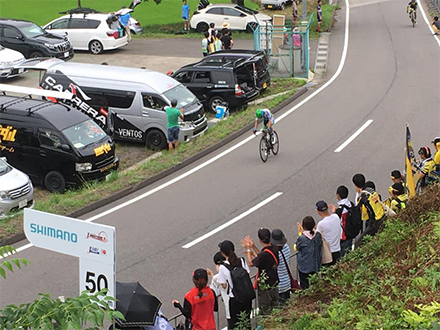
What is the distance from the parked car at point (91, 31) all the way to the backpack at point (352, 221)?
971 inches

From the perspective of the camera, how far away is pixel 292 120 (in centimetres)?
2281

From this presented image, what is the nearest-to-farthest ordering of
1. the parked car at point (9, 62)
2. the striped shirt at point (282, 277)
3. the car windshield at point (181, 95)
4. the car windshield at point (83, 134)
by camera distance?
the striped shirt at point (282, 277) → the car windshield at point (83, 134) → the car windshield at point (181, 95) → the parked car at point (9, 62)

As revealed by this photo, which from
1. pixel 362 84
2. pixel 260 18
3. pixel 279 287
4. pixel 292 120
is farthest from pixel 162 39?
pixel 279 287

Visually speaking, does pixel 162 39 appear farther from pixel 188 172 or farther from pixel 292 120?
pixel 188 172

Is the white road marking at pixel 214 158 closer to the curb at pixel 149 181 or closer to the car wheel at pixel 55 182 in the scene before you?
the curb at pixel 149 181

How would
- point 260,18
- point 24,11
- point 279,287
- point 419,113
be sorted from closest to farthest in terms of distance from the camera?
point 279,287 → point 419,113 → point 260,18 → point 24,11

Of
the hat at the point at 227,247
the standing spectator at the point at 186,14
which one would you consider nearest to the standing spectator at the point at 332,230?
the hat at the point at 227,247

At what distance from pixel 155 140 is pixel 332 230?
11451mm

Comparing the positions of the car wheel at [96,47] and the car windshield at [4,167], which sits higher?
the car wheel at [96,47]

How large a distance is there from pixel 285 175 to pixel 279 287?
8.23 m

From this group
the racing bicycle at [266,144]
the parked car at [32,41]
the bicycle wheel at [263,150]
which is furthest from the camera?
the parked car at [32,41]

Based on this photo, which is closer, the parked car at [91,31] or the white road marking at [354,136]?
the white road marking at [354,136]

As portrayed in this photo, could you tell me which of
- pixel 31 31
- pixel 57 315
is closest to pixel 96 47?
pixel 31 31

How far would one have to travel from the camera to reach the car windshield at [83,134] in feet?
61.1
